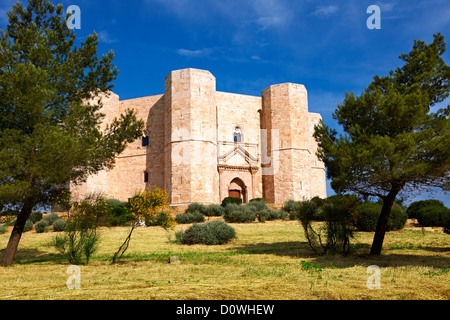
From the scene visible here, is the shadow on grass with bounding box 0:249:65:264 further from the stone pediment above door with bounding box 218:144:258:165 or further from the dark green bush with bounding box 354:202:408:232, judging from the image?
the stone pediment above door with bounding box 218:144:258:165

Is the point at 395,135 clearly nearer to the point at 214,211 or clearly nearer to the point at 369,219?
the point at 369,219

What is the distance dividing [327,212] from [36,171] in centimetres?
743

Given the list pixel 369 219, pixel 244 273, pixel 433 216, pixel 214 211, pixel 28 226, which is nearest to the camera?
pixel 244 273

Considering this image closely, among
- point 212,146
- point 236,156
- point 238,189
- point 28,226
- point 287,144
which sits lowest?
point 28,226

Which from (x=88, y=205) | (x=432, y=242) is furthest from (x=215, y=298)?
(x=432, y=242)

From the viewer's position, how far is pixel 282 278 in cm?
703

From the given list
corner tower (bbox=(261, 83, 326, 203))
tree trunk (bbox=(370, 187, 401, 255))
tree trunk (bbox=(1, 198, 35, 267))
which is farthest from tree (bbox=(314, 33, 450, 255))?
corner tower (bbox=(261, 83, 326, 203))

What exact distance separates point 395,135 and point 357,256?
3.45 meters

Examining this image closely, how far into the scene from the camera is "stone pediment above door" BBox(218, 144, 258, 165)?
102 feet

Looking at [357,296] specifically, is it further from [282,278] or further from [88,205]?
[88,205]

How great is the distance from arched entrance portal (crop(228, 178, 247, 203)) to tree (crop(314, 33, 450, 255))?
70.0ft

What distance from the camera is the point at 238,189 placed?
31.7 meters

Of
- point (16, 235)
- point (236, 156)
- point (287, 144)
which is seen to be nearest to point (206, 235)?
point (16, 235)

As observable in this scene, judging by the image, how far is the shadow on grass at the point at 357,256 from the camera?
8820 millimetres
